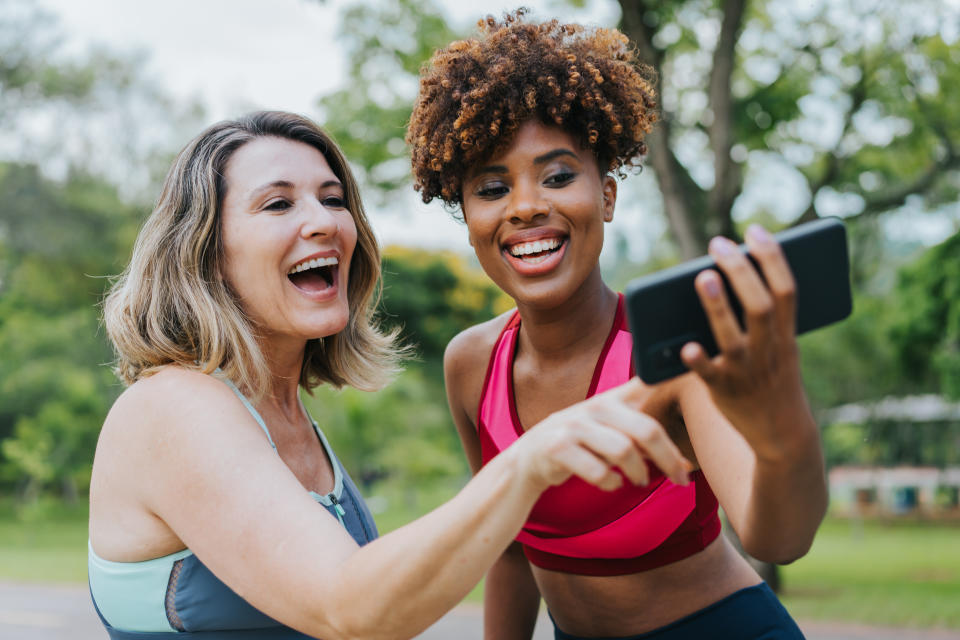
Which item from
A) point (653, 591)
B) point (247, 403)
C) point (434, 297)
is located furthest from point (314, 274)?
point (434, 297)

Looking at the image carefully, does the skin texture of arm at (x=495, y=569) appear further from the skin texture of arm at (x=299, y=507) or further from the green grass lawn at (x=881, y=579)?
the green grass lawn at (x=881, y=579)

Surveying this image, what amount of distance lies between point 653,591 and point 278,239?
1.37 m

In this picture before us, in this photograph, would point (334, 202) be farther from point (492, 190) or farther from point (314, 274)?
point (492, 190)

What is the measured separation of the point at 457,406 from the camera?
9.46 feet

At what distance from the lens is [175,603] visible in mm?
1949

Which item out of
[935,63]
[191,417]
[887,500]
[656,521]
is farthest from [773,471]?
[887,500]

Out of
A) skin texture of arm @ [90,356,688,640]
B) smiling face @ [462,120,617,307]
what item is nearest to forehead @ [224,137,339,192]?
smiling face @ [462,120,617,307]

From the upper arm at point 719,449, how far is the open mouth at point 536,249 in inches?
20.6

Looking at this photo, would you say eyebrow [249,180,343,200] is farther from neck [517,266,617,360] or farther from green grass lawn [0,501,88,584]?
green grass lawn [0,501,88,584]

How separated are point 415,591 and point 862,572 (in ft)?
54.6

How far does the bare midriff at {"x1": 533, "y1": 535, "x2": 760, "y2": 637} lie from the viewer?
7.74 feet

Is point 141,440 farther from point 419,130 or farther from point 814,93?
point 814,93

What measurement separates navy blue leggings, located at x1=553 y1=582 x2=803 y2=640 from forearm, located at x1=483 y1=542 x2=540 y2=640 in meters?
0.52

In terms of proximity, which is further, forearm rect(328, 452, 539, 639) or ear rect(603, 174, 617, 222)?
ear rect(603, 174, 617, 222)
